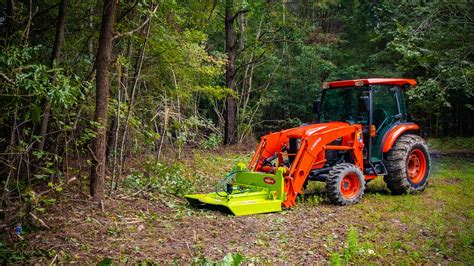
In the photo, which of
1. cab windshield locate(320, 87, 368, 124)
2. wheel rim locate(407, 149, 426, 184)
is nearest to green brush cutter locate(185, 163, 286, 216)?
cab windshield locate(320, 87, 368, 124)

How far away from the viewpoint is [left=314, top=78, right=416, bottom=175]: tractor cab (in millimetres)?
8531

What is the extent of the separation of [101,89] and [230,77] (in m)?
10.9

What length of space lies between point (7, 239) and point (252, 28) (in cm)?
1621

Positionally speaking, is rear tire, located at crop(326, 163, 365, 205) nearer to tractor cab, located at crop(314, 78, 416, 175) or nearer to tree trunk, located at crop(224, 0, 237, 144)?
tractor cab, located at crop(314, 78, 416, 175)

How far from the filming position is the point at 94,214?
236 inches

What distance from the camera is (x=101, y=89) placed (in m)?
6.27

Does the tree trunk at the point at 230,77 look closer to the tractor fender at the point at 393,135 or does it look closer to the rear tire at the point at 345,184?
the tractor fender at the point at 393,135

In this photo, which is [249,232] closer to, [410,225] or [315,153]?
[315,153]

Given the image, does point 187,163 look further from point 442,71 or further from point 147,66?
point 442,71

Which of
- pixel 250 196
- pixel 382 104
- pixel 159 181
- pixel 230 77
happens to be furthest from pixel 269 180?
pixel 230 77

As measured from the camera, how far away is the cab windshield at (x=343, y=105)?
28.9ft

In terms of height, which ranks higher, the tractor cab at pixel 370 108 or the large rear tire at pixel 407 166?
the tractor cab at pixel 370 108

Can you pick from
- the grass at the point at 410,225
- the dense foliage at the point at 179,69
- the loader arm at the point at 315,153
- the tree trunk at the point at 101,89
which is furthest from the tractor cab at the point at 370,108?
the tree trunk at the point at 101,89

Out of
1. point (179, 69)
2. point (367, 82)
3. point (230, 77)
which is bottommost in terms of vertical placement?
point (367, 82)
